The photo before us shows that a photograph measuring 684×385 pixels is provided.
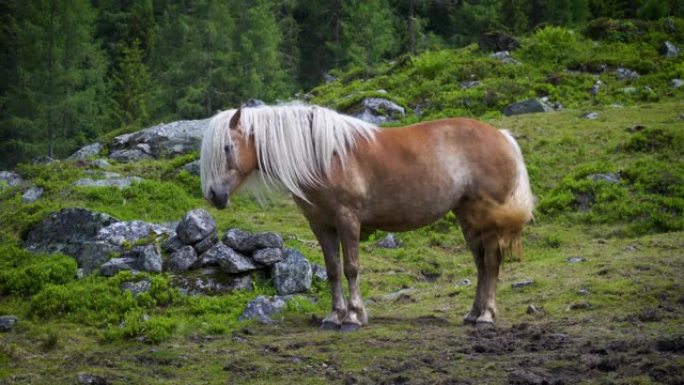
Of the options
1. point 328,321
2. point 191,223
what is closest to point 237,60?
point 191,223

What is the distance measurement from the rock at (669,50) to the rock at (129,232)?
15367 millimetres

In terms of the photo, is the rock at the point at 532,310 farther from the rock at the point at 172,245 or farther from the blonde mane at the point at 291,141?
the rock at the point at 172,245

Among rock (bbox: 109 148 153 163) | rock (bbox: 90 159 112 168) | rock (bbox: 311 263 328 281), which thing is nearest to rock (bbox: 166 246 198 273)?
rock (bbox: 311 263 328 281)

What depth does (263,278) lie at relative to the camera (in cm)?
1030

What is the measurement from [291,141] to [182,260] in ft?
8.73

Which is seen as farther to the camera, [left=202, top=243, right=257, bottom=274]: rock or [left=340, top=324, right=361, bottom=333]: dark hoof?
[left=202, top=243, right=257, bottom=274]: rock

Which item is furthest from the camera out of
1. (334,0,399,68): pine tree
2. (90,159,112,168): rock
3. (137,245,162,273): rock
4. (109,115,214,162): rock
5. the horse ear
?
(334,0,399,68): pine tree

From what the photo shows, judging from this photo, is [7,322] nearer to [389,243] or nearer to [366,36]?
[389,243]

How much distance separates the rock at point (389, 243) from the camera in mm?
12609

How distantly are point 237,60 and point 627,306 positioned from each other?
3083 cm

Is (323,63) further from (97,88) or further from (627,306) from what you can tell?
(627,306)

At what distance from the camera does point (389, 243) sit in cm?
1267

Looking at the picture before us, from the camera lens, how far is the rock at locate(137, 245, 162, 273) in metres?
10.4

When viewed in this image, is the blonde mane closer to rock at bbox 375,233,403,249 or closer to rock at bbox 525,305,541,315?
rock at bbox 525,305,541,315
